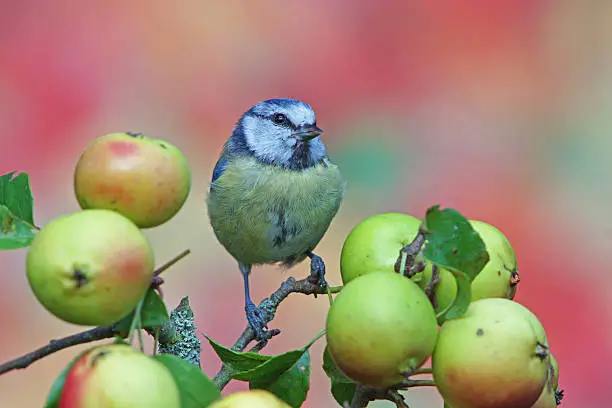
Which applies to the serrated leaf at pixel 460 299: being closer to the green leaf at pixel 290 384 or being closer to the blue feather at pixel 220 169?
the green leaf at pixel 290 384

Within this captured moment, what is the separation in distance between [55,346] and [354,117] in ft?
7.70

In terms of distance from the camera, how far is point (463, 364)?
2.44ft

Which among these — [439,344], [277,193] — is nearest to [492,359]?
[439,344]

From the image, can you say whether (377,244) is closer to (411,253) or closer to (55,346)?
(411,253)

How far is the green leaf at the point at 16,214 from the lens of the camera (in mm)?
804

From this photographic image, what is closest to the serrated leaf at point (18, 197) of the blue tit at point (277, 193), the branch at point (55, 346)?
the branch at point (55, 346)

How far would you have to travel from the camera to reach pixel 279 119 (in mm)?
1972

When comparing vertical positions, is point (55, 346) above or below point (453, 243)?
below

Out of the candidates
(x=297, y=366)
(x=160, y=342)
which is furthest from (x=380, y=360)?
(x=160, y=342)

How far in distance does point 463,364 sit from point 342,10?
252 cm

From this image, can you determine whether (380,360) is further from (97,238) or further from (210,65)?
(210,65)

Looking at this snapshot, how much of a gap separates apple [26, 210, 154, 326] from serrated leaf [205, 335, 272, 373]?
0.53 feet

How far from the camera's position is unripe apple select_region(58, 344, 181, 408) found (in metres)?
0.65

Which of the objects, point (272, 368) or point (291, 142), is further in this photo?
point (291, 142)
